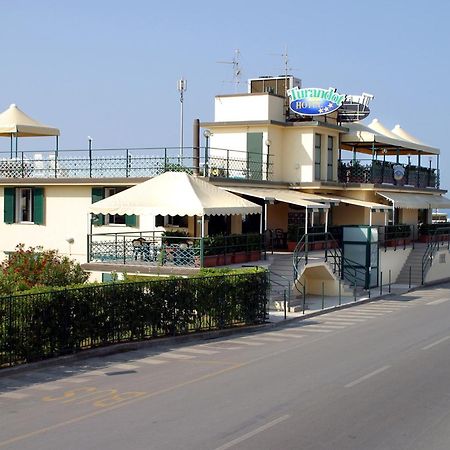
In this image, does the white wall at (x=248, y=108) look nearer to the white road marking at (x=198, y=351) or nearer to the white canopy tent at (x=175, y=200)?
the white canopy tent at (x=175, y=200)

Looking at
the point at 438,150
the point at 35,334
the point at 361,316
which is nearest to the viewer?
the point at 35,334

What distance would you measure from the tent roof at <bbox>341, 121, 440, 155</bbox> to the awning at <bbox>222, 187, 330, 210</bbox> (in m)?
6.83

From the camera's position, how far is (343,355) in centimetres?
1864

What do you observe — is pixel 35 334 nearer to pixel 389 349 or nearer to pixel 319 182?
pixel 389 349

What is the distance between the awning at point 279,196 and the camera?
3030 cm

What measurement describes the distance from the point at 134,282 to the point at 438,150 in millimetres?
32253

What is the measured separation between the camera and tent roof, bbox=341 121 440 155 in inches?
1571

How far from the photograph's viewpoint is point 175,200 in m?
26.3

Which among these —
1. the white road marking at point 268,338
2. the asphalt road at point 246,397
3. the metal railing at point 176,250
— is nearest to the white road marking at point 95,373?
the asphalt road at point 246,397

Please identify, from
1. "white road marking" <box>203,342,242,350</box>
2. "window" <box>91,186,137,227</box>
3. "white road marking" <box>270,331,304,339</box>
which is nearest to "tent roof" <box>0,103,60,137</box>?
"window" <box>91,186,137,227</box>

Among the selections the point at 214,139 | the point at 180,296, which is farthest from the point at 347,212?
the point at 180,296

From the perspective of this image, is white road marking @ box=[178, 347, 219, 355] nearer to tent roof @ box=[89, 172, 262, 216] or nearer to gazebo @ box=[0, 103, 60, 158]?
tent roof @ box=[89, 172, 262, 216]

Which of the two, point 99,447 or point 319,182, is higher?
point 319,182

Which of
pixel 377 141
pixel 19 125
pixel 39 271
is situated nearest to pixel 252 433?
pixel 39 271
